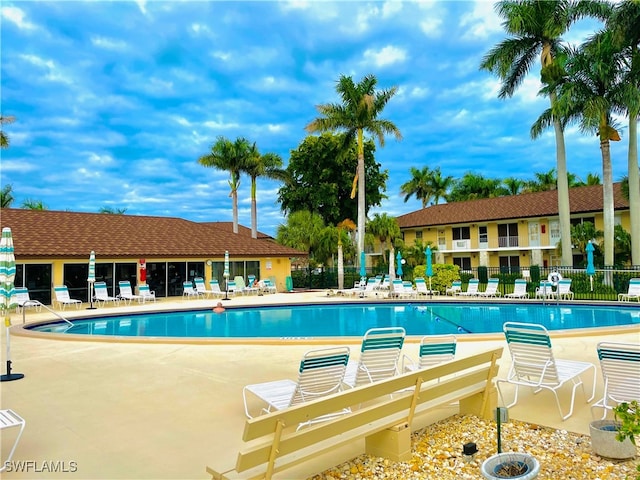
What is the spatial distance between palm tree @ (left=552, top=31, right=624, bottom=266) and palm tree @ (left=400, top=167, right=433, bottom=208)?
30.8 metres

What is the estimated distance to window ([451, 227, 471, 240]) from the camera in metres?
39.4

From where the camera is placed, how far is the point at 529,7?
2678 cm

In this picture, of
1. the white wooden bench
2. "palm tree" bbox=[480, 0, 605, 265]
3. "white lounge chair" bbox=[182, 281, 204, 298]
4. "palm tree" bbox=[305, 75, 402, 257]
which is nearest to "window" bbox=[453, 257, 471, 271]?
"palm tree" bbox=[305, 75, 402, 257]

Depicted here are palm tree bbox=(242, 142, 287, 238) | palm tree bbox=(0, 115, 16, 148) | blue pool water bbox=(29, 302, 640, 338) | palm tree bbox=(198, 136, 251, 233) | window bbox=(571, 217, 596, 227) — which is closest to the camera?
blue pool water bbox=(29, 302, 640, 338)

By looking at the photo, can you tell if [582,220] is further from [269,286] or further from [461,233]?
[269,286]

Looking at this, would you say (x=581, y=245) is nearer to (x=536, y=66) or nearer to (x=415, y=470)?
(x=536, y=66)

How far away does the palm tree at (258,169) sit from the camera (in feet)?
129

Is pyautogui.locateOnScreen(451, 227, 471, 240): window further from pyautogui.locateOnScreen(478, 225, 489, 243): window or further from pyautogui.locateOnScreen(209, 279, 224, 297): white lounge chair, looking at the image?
pyautogui.locateOnScreen(209, 279, 224, 297): white lounge chair

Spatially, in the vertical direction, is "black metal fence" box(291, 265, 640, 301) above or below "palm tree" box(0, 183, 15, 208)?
below

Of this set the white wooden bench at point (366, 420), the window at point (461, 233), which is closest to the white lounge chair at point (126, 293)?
the white wooden bench at point (366, 420)

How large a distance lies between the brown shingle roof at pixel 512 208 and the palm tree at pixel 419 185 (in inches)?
516

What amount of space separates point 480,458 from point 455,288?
21.3 m

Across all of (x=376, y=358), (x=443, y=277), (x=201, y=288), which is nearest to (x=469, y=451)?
(x=376, y=358)

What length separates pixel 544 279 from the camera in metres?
25.3
